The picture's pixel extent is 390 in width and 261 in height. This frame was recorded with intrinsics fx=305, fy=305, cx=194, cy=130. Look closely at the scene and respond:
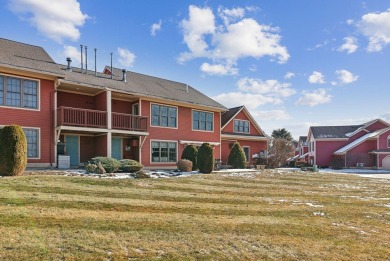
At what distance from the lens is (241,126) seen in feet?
111

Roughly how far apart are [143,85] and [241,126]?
1292cm

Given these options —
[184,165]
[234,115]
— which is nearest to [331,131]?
[234,115]

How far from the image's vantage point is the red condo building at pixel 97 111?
59.2 feet

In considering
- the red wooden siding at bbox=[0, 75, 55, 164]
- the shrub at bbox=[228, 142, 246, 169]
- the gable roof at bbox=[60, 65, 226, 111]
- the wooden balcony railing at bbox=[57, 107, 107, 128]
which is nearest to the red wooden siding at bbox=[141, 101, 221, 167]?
the gable roof at bbox=[60, 65, 226, 111]

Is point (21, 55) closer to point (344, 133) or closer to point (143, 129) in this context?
point (143, 129)

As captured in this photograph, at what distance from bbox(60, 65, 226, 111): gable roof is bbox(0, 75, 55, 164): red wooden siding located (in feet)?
4.40

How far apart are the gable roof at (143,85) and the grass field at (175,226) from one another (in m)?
11.4

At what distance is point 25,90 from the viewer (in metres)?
18.0

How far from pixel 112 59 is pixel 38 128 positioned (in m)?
10.4

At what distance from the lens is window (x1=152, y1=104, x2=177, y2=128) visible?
24.6 m

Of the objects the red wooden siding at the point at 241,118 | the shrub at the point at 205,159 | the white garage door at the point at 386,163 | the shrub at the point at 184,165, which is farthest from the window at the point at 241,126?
the white garage door at the point at 386,163

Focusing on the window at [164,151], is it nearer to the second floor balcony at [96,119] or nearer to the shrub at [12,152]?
the second floor balcony at [96,119]

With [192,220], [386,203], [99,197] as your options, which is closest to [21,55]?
[99,197]

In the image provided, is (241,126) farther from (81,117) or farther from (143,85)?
(81,117)
